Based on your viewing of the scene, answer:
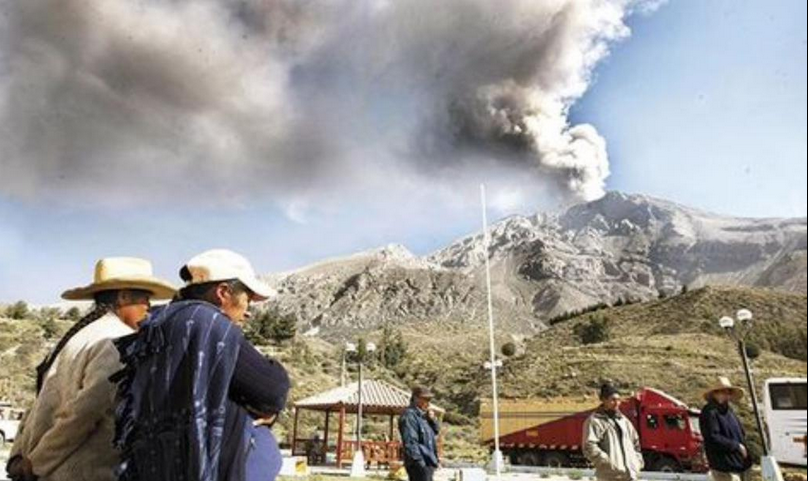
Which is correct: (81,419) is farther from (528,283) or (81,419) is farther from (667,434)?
(528,283)

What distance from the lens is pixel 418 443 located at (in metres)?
4.52

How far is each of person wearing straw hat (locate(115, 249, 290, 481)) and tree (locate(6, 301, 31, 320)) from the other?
2106 inches

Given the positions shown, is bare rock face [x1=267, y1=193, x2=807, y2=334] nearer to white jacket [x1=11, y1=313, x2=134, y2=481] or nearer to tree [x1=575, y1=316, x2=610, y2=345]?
tree [x1=575, y1=316, x2=610, y2=345]

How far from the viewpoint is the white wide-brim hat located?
73.4 inches

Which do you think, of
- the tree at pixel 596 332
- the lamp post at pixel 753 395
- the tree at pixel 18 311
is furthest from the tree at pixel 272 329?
the lamp post at pixel 753 395

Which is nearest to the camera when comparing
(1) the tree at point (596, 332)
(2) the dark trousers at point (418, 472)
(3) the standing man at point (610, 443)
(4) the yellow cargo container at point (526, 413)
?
(3) the standing man at point (610, 443)

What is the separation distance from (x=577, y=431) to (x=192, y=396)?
1855cm

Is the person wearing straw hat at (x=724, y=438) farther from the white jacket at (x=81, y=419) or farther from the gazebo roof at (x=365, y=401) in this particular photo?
the gazebo roof at (x=365, y=401)

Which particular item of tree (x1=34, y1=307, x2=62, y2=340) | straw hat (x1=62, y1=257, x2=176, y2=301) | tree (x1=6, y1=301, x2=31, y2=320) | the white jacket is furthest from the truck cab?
tree (x1=6, y1=301, x2=31, y2=320)

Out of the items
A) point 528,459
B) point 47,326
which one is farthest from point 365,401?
point 47,326

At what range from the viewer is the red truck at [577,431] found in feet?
53.6

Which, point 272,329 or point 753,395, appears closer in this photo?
point 753,395

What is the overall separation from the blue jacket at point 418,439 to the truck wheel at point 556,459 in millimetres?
16026

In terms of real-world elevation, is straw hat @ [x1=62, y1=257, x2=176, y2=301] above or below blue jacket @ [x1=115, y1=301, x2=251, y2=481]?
above
